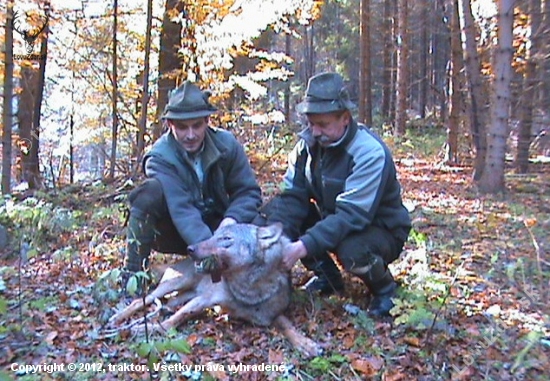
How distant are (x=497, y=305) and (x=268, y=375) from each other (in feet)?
6.02

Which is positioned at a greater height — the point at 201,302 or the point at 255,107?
the point at 255,107

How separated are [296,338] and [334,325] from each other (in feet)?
1.28

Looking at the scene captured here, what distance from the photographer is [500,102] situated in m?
8.41

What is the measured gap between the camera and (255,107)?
1096cm

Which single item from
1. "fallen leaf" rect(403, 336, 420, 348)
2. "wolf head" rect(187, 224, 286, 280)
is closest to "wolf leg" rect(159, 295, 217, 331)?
"wolf head" rect(187, 224, 286, 280)

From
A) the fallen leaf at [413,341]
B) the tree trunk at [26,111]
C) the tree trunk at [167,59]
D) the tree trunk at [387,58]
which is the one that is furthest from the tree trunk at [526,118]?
the tree trunk at [387,58]

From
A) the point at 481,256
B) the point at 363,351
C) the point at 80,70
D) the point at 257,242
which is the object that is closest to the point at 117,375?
the point at 257,242

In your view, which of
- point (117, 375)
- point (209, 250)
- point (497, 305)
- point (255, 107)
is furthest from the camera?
point (255, 107)

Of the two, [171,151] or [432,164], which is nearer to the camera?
[171,151]

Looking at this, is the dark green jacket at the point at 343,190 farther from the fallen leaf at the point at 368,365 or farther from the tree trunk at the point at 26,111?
the tree trunk at the point at 26,111

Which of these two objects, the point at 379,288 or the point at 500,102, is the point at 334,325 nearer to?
the point at 379,288

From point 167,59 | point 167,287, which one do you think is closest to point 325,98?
point 167,287

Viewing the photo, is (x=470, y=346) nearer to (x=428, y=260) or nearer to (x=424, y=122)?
(x=428, y=260)

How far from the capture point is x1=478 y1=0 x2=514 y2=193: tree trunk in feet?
27.2
